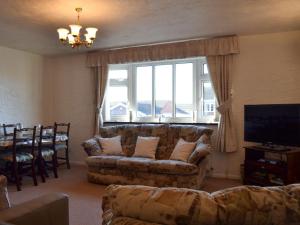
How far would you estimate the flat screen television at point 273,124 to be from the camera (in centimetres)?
392

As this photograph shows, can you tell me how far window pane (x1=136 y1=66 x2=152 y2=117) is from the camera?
18.1 ft

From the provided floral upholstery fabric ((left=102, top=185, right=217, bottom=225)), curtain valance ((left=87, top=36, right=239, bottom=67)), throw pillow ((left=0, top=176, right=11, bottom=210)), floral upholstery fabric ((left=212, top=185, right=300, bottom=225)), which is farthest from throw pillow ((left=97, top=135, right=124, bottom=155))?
floral upholstery fabric ((left=212, top=185, right=300, bottom=225))

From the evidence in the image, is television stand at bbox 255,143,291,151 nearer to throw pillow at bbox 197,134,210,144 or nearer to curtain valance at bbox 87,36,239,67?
throw pillow at bbox 197,134,210,144

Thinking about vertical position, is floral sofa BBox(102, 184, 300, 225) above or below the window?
below

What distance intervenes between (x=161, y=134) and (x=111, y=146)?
900 mm

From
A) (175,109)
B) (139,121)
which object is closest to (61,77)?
(139,121)

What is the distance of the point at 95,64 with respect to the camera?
5680 mm

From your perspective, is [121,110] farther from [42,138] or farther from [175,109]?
[42,138]

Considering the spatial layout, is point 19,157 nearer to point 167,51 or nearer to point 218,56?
point 167,51

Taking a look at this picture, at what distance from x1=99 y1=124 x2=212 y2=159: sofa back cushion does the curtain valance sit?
1318 mm

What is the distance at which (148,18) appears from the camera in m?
3.68

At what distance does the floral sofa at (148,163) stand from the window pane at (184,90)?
2.01 feet

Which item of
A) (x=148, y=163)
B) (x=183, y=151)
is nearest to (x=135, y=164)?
(x=148, y=163)

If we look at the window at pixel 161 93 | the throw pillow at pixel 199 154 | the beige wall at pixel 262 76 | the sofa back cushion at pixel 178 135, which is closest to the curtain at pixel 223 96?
the beige wall at pixel 262 76
